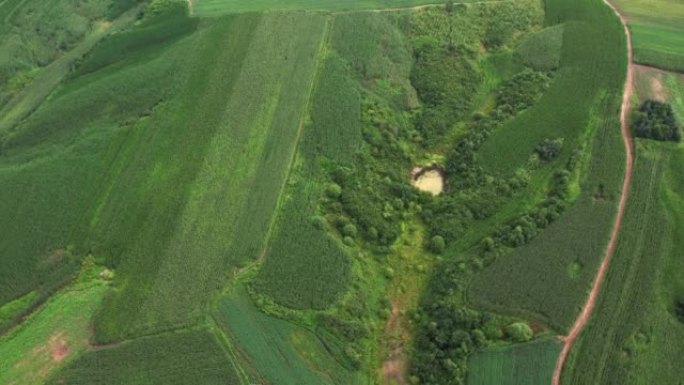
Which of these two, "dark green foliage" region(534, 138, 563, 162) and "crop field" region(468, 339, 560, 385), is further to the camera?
"dark green foliage" region(534, 138, 563, 162)

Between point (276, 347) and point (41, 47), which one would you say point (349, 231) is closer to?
point (276, 347)

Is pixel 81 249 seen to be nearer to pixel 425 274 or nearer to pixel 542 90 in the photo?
pixel 425 274

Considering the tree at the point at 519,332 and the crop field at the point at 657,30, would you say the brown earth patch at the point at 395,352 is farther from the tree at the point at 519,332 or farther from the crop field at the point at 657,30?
the crop field at the point at 657,30

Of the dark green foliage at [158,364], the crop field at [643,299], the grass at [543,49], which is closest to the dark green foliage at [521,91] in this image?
the grass at [543,49]

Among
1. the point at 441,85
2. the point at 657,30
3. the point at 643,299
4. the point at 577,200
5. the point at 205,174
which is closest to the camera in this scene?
the point at 643,299

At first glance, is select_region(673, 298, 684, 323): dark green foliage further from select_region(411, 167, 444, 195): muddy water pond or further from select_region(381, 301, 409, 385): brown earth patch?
select_region(411, 167, 444, 195): muddy water pond

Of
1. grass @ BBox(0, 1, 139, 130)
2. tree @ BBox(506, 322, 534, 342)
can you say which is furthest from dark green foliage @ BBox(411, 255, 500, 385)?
grass @ BBox(0, 1, 139, 130)

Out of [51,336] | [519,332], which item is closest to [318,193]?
[519,332]
